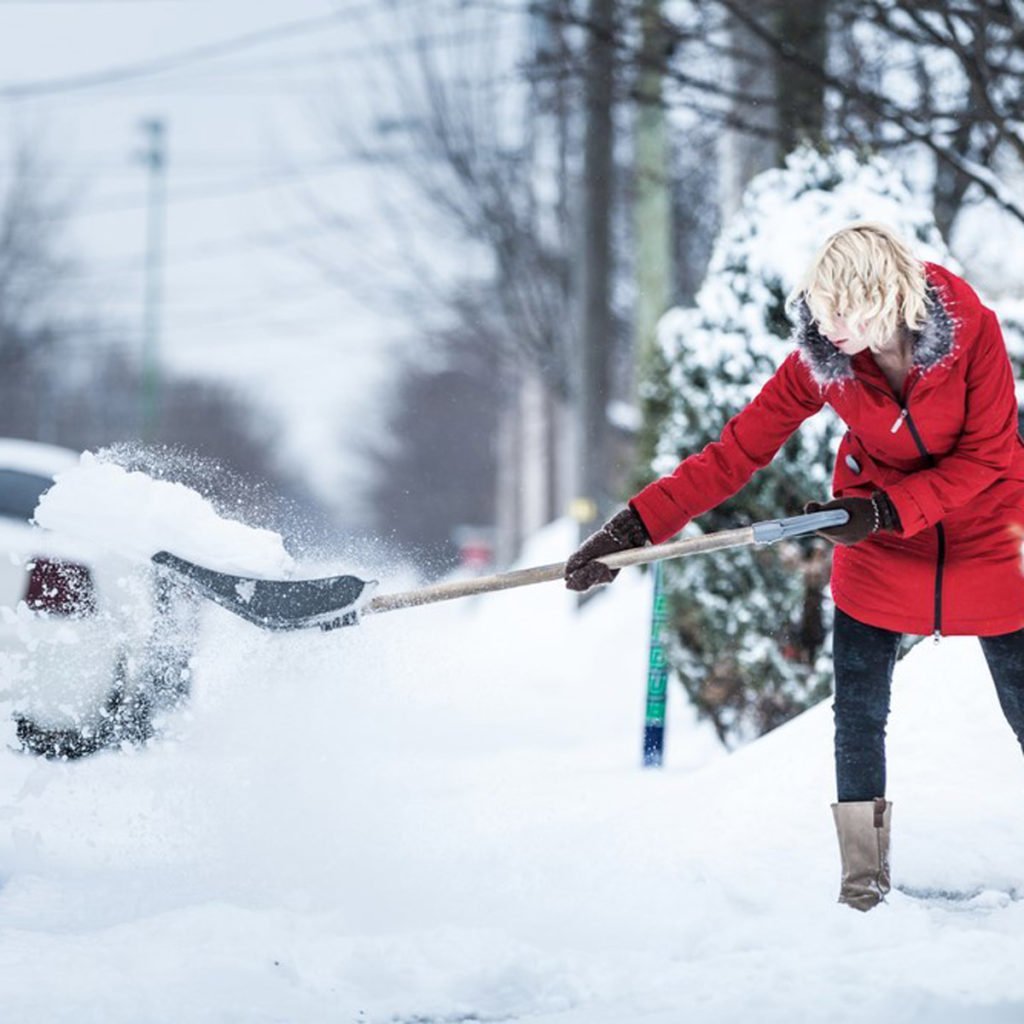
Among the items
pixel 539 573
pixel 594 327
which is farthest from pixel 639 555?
pixel 594 327

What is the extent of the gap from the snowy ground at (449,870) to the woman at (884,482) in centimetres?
39

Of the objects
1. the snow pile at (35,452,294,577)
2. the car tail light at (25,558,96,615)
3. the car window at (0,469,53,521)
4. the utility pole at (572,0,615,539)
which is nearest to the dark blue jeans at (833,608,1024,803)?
the snow pile at (35,452,294,577)

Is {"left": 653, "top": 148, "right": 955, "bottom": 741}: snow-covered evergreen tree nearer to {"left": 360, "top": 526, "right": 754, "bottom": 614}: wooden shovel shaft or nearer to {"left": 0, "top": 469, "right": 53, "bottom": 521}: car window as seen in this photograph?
{"left": 360, "top": 526, "right": 754, "bottom": 614}: wooden shovel shaft

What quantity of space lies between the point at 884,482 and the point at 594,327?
9.30 meters

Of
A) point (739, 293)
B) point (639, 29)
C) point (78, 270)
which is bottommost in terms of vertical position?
point (739, 293)

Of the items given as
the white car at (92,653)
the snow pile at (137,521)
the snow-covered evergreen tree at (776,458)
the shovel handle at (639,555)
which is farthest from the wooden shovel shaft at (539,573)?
the snow-covered evergreen tree at (776,458)

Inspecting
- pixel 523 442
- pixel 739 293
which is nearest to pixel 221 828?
pixel 739 293

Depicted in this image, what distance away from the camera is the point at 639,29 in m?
7.17

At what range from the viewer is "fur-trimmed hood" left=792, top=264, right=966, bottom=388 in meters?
3.05

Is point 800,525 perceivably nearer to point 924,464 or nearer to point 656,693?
point 924,464

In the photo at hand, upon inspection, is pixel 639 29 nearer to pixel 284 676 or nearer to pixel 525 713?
pixel 525 713

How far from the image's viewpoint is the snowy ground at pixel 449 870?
2854 millimetres

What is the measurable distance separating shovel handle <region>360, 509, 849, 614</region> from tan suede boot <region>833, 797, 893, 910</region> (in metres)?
0.60

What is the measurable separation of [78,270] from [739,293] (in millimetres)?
36068
